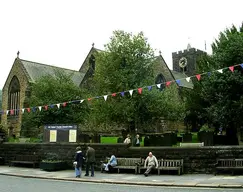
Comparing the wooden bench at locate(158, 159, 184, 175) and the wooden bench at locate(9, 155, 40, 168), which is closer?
the wooden bench at locate(158, 159, 184, 175)

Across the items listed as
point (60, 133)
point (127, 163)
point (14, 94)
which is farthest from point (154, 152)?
point (14, 94)

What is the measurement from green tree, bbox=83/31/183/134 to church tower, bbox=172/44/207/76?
1596 inches

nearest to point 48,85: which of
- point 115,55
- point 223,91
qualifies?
point 115,55

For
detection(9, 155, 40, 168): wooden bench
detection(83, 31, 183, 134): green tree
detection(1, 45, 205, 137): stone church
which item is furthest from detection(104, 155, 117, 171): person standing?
detection(1, 45, 205, 137): stone church

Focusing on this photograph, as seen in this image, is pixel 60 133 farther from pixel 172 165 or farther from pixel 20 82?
pixel 20 82

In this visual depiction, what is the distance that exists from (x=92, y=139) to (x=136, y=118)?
459cm

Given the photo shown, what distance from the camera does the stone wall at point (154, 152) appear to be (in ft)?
53.8

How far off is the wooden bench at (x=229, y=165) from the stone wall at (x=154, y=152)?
1.62 ft

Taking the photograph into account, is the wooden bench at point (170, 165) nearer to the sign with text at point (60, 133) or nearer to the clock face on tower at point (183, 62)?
the sign with text at point (60, 133)

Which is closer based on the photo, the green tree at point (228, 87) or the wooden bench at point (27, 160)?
the wooden bench at point (27, 160)

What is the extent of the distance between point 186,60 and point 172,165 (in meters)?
56.4

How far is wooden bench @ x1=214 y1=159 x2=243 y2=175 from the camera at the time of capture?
49.7ft

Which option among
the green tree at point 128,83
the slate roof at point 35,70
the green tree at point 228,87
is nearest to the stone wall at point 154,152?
the green tree at point 228,87

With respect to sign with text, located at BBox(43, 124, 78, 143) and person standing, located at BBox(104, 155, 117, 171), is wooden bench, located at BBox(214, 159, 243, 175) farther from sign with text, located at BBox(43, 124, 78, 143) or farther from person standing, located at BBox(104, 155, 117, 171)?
sign with text, located at BBox(43, 124, 78, 143)
